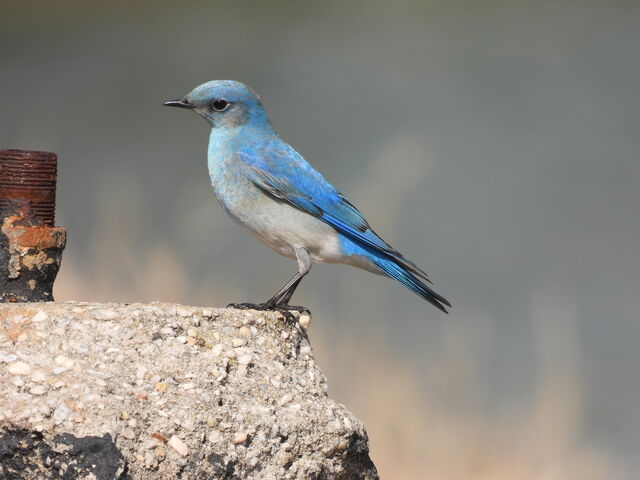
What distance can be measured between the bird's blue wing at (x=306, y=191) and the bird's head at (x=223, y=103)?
5.3 inches

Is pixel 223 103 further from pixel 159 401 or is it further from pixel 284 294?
pixel 159 401

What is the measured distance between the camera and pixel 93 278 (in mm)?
5363

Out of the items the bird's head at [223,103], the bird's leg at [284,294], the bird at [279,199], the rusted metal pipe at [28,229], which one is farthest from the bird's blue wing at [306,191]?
the rusted metal pipe at [28,229]

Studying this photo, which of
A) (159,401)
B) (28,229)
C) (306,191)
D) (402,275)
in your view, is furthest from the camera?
(402,275)

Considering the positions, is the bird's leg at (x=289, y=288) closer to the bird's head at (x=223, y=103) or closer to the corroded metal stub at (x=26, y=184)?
the bird's head at (x=223, y=103)

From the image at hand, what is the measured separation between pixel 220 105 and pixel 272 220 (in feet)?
1.62

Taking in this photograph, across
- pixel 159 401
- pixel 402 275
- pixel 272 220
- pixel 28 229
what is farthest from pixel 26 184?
pixel 402 275

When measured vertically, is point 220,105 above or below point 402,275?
above

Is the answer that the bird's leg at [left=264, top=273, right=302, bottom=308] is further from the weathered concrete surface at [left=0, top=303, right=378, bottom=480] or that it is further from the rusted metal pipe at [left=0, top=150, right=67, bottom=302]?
the rusted metal pipe at [left=0, top=150, right=67, bottom=302]

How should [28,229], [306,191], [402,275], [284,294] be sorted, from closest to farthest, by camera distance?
[28,229]
[284,294]
[306,191]
[402,275]

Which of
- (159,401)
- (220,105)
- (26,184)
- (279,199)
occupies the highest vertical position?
(220,105)

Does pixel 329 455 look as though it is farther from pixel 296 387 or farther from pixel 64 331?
pixel 64 331

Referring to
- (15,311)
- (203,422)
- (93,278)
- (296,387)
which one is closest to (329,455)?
(296,387)

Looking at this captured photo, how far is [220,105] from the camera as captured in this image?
3.75 m
